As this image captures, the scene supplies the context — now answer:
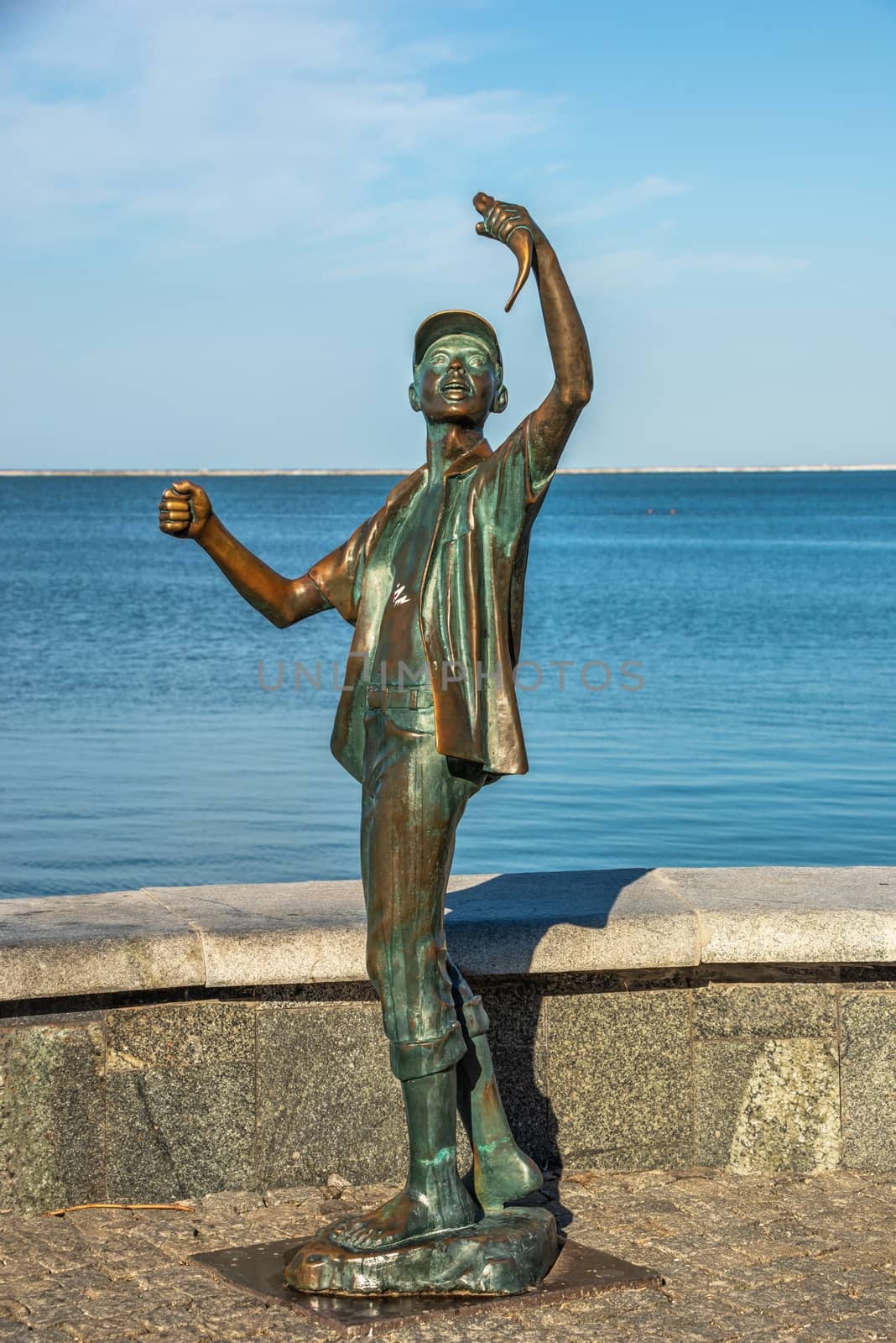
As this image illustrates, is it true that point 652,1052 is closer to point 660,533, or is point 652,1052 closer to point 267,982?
point 267,982

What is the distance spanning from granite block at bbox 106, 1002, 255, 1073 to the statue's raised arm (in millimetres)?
1705

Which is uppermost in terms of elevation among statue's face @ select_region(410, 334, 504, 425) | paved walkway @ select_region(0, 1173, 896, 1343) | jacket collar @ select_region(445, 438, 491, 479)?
statue's face @ select_region(410, 334, 504, 425)

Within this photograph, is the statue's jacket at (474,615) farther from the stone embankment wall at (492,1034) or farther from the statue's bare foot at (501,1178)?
the statue's bare foot at (501,1178)

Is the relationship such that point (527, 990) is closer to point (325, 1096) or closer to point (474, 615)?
point (325, 1096)

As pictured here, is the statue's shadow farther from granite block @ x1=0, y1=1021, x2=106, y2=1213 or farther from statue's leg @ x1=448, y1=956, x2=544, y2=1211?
granite block @ x1=0, y1=1021, x2=106, y2=1213

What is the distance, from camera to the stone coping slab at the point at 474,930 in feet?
14.6

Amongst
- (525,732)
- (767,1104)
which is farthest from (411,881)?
(525,732)

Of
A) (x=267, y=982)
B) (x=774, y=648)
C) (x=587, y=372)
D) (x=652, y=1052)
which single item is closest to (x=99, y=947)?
(x=267, y=982)

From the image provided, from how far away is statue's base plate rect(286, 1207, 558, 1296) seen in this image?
13.0ft

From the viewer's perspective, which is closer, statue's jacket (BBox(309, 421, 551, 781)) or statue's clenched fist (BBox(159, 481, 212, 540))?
statue's jacket (BBox(309, 421, 551, 781))

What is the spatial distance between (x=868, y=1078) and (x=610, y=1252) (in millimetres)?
974

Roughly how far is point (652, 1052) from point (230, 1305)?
1405mm

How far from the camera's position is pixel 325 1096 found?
4.68 m

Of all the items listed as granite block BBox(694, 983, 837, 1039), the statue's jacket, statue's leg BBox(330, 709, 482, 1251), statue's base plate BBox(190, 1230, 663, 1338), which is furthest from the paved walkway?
the statue's jacket
